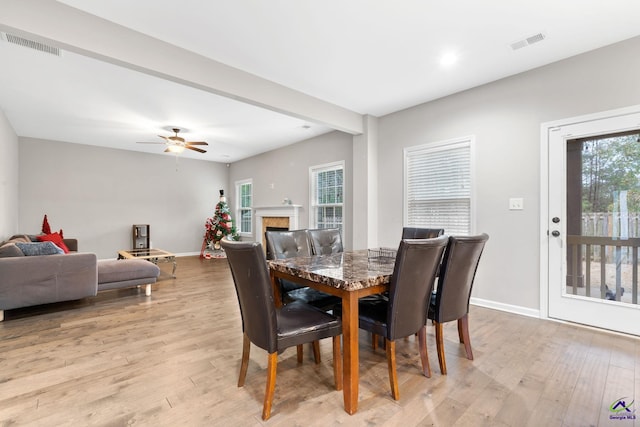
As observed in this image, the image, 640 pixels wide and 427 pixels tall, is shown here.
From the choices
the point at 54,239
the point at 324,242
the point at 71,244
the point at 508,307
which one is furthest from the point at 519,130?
the point at 71,244

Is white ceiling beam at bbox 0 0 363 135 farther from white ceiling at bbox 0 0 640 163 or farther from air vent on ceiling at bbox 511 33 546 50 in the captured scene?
air vent on ceiling at bbox 511 33 546 50

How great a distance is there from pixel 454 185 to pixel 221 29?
3.10 m

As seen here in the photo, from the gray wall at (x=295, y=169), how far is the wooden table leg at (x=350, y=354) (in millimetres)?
3607

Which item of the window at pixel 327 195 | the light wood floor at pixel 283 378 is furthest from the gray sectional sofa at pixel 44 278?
the window at pixel 327 195

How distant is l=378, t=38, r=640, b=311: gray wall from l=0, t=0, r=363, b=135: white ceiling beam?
85.4 inches

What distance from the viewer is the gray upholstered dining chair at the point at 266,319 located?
1543mm

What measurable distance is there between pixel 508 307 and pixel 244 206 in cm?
658

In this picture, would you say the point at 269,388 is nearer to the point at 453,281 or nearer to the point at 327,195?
the point at 453,281

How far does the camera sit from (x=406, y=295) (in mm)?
1689

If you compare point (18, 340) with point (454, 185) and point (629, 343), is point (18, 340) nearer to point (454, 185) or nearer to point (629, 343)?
point (454, 185)

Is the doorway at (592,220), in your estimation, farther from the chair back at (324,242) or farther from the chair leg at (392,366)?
the chair leg at (392,366)

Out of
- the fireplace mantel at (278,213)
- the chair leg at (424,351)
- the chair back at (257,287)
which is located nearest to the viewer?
the chair back at (257,287)

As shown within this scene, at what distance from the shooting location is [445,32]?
2555 millimetres

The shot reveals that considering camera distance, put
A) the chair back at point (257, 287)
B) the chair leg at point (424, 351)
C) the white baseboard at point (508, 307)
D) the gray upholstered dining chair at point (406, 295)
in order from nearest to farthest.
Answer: the chair back at point (257, 287), the gray upholstered dining chair at point (406, 295), the chair leg at point (424, 351), the white baseboard at point (508, 307)
